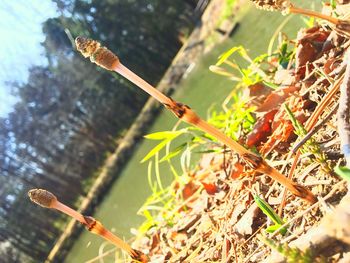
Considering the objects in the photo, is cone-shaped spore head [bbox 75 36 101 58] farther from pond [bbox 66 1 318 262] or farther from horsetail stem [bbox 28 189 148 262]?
pond [bbox 66 1 318 262]

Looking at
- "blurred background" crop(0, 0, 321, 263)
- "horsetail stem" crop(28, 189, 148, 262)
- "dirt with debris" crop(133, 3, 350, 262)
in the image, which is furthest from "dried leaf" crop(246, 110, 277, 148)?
"blurred background" crop(0, 0, 321, 263)

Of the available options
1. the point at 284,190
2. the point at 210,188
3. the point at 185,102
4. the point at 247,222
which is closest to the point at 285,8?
the point at 284,190

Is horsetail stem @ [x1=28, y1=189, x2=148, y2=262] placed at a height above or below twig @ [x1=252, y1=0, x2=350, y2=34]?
below

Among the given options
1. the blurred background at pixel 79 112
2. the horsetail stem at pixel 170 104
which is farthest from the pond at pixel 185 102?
the horsetail stem at pixel 170 104

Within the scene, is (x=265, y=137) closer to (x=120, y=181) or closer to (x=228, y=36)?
(x=228, y=36)

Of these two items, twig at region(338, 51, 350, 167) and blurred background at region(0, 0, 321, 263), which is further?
blurred background at region(0, 0, 321, 263)
